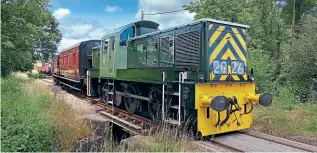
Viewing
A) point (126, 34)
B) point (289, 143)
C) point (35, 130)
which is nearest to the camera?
point (35, 130)

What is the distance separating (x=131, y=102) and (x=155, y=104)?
1.95m

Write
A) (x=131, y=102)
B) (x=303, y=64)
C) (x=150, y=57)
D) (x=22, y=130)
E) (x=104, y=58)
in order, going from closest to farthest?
1. (x=22, y=130)
2. (x=150, y=57)
3. (x=131, y=102)
4. (x=104, y=58)
5. (x=303, y=64)

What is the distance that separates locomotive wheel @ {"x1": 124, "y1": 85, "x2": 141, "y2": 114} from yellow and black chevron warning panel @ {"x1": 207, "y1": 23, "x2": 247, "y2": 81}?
3.33m

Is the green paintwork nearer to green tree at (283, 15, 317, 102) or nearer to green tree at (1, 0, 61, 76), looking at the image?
green tree at (1, 0, 61, 76)

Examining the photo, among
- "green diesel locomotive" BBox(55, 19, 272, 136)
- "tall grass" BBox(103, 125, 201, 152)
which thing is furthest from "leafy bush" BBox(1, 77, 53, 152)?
"green diesel locomotive" BBox(55, 19, 272, 136)

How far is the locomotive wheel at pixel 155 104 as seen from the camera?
8180mm

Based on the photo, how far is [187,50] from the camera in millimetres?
7477

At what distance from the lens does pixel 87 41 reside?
1723cm

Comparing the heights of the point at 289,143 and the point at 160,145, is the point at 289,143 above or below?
below

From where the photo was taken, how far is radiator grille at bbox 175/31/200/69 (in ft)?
23.8

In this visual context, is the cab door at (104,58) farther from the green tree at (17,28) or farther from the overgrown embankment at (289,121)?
the overgrown embankment at (289,121)

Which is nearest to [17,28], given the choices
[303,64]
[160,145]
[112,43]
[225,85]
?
[112,43]

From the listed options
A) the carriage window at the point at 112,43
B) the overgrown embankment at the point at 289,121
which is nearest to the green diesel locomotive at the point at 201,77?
the overgrown embankment at the point at 289,121

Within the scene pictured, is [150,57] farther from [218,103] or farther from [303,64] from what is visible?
[303,64]
